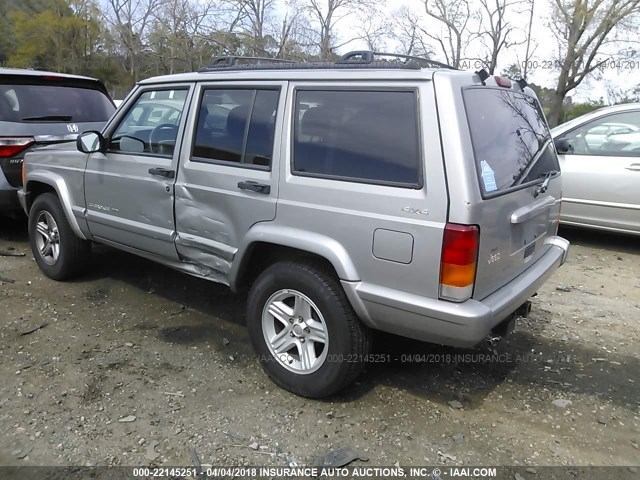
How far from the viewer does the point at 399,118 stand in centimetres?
264

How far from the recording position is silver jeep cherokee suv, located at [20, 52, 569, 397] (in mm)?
2504

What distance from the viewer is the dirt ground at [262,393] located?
2674 mm

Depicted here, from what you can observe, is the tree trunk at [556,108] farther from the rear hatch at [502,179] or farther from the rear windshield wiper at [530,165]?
the rear hatch at [502,179]

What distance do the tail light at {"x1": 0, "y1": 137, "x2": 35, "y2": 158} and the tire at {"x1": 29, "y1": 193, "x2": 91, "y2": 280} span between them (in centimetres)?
106

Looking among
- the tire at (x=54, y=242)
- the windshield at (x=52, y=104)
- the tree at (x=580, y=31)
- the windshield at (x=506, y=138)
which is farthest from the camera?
the tree at (x=580, y=31)

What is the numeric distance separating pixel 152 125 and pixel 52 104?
277 cm

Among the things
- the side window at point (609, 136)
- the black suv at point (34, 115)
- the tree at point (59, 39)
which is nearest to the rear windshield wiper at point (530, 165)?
the side window at point (609, 136)

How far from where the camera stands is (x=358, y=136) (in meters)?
2.77

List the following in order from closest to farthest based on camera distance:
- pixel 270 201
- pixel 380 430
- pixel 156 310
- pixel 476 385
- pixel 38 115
Result: pixel 380 430, pixel 270 201, pixel 476 385, pixel 156 310, pixel 38 115

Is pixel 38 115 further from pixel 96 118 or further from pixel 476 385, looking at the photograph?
pixel 476 385

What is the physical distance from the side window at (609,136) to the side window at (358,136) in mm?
4516

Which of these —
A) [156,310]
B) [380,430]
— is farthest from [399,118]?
[156,310]

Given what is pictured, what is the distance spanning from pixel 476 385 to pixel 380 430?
2.66ft

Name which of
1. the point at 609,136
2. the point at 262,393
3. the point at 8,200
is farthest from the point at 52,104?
the point at 609,136
